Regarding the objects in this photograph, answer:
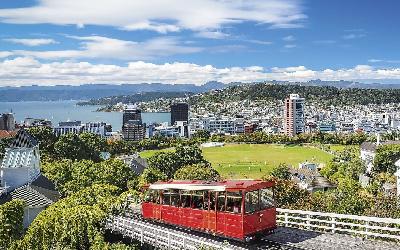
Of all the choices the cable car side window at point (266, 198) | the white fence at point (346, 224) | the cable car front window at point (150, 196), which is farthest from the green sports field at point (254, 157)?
the cable car side window at point (266, 198)

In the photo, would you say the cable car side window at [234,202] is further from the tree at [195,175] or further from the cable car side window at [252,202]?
the tree at [195,175]

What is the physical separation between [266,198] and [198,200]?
9.68ft

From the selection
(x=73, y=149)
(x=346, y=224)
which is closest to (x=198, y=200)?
(x=346, y=224)

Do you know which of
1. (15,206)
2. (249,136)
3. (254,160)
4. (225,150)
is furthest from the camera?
(249,136)

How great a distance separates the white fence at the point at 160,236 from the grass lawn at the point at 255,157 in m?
68.7

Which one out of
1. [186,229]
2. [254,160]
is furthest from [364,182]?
[186,229]

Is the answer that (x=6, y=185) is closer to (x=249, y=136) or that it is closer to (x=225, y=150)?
(x=225, y=150)

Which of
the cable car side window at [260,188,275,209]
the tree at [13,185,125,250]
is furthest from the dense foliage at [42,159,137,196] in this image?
the cable car side window at [260,188,275,209]

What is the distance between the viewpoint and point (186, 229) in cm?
2359

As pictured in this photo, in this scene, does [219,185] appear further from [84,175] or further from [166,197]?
[84,175]

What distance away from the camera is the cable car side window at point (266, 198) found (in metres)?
21.2

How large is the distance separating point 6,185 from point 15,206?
12363mm

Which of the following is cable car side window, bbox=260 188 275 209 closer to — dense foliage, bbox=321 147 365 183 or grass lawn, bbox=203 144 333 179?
dense foliage, bbox=321 147 365 183

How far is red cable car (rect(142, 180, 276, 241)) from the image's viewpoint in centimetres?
2053
